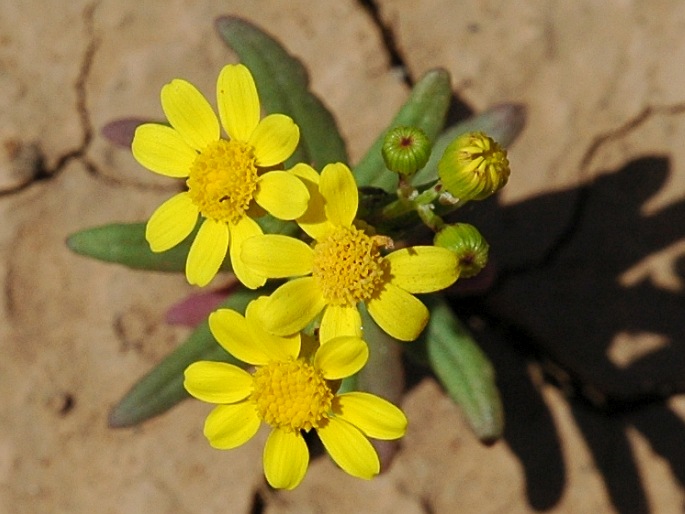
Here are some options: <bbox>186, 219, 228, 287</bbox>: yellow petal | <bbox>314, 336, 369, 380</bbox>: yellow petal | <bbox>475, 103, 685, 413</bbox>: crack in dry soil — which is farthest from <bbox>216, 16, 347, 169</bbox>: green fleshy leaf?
<bbox>475, 103, 685, 413</bbox>: crack in dry soil

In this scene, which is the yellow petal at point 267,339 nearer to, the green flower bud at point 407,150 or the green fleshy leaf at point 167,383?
the green flower bud at point 407,150

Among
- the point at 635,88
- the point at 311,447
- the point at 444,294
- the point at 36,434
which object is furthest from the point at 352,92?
the point at 36,434

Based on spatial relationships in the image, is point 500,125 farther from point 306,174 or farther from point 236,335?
point 236,335

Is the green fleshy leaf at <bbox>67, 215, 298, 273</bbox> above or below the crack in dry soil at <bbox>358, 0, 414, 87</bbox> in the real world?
above

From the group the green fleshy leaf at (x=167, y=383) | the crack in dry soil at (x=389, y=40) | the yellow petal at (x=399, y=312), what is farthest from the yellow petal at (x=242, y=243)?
the crack in dry soil at (x=389, y=40)

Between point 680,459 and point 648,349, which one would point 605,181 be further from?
point 680,459

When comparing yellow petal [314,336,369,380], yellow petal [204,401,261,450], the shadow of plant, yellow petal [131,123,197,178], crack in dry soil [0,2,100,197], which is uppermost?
yellow petal [131,123,197,178]

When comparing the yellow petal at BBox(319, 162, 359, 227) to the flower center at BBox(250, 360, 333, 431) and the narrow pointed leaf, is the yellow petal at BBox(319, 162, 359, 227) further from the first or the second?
the narrow pointed leaf

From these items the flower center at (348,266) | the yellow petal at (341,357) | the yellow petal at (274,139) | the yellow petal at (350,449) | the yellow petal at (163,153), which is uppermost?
the yellow petal at (163,153)
